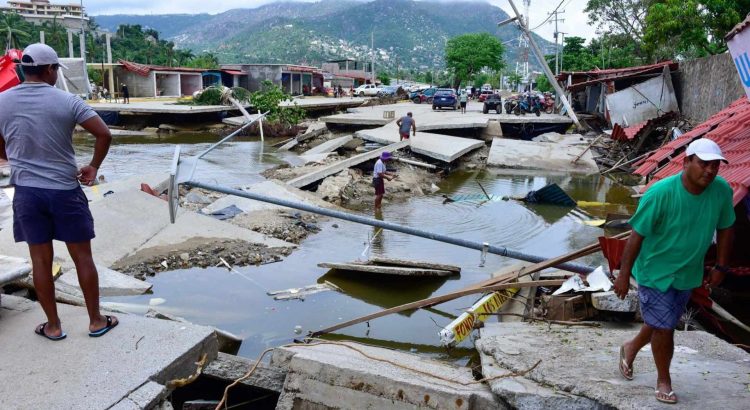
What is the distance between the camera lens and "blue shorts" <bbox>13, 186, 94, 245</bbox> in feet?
10.9

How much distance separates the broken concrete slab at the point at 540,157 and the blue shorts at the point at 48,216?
1641 cm

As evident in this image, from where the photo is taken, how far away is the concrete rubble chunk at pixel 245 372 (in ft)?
12.2

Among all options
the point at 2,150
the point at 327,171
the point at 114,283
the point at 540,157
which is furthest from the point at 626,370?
the point at 540,157

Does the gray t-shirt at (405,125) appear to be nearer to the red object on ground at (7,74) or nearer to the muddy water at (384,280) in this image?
the muddy water at (384,280)

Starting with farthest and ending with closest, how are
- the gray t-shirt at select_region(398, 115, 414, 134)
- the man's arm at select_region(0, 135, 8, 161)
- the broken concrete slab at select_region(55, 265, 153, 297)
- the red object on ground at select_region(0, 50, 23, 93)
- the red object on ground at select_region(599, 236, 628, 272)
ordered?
the gray t-shirt at select_region(398, 115, 414, 134), the red object on ground at select_region(0, 50, 23, 93), the broken concrete slab at select_region(55, 265, 153, 297), the red object on ground at select_region(599, 236, 628, 272), the man's arm at select_region(0, 135, 8, 161)

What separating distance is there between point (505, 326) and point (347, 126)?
68.5ft

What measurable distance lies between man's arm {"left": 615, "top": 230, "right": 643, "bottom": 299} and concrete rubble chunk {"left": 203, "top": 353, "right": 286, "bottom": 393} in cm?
217

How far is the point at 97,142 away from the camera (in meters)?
3.47

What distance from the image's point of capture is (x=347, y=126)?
81.5ft

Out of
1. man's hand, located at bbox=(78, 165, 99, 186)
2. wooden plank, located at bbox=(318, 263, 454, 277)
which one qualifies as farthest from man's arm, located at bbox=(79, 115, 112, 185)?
wooden plank, located at bbox=(318, 263, 454, 277)

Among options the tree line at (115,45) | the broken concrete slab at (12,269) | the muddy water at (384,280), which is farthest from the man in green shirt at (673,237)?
the tree line at (115,45)

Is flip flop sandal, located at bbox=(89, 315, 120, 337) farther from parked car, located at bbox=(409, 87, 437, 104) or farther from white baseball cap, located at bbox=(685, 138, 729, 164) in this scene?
parked car, located at bbox=(409, 87, 437, 104)

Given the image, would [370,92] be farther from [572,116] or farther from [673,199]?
[673,199]

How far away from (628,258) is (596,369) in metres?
0.84
